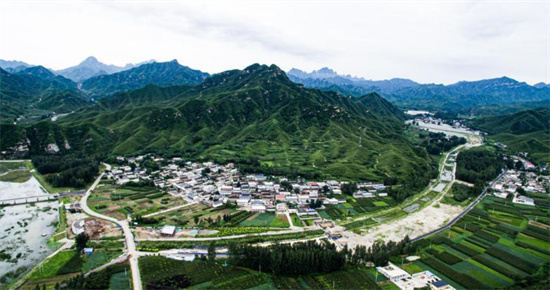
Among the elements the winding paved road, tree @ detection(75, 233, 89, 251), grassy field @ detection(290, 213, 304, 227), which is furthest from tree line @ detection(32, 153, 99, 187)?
grassy field @ detection(290, 213, 304, 227)

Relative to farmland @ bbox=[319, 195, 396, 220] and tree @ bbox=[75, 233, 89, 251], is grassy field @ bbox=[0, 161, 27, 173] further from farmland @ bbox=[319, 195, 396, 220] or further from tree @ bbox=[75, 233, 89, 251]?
farmland @ bbox=[319, 195, 396, 220]

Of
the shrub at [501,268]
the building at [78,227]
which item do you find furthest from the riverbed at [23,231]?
the shrub at [501,268]

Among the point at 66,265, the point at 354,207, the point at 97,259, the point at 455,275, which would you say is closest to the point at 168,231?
the point at 97,259

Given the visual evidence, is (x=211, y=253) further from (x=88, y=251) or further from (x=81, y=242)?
(x=81, y=242)

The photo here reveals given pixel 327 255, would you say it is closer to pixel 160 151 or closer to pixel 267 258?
pixel 267 258

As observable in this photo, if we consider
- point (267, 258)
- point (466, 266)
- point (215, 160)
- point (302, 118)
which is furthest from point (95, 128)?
point (466, 266)

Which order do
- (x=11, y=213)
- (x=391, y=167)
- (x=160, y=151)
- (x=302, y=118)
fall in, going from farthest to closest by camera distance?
(x=302, y=118) < (x=160, y=151) < (x=391, y=167) < (x=11, y=213)
